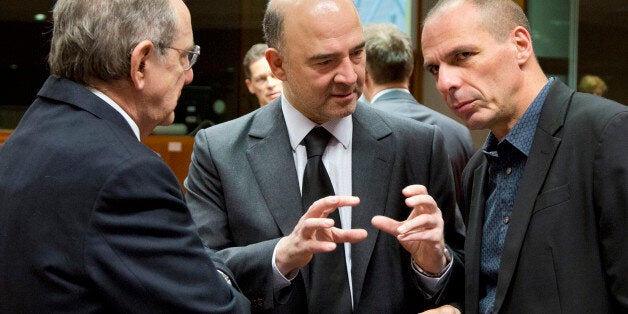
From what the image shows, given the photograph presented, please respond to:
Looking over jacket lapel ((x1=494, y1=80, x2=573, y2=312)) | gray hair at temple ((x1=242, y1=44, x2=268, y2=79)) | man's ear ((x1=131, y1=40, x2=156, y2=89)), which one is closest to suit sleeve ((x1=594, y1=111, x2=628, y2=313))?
jacket lapel ((x1=494, y1=80, x2=573, y2=312))

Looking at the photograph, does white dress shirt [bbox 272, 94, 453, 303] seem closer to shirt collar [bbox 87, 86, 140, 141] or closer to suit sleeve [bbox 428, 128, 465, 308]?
suit sleeve [bbox 428, 128, 465, 308]

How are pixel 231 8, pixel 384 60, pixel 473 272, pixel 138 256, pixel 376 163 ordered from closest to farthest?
pixel 138 256
pixel 473 272
pixel 376 163
pixel 384 60
pixel 231 8

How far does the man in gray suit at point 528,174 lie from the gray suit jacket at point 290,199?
0.14m

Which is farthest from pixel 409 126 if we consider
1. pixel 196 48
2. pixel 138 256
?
pixel 138 256

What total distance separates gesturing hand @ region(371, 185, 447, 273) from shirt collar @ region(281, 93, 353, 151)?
0.34 meters

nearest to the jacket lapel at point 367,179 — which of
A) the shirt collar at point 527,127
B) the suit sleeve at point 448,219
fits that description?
the suit sleeve at point 448,219

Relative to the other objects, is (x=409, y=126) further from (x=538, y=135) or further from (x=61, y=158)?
(x=61, y=158)

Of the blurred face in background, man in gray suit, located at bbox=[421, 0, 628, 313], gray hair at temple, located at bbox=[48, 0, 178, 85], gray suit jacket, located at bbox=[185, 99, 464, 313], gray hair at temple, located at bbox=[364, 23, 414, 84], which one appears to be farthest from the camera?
the blurred face in background

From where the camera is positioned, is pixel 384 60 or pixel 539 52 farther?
pixel 539 52

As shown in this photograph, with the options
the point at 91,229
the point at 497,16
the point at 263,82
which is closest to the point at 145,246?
the point at 91,229

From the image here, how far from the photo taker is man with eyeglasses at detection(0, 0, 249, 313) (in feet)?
4.94

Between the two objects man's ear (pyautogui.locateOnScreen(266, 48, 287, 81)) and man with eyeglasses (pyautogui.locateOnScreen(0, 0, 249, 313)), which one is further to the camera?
man's ear (pyautogui.locateOnScreen(266, 48, 287, 81))

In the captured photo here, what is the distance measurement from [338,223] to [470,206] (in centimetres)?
35

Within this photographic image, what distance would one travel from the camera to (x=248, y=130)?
88.2 inches
